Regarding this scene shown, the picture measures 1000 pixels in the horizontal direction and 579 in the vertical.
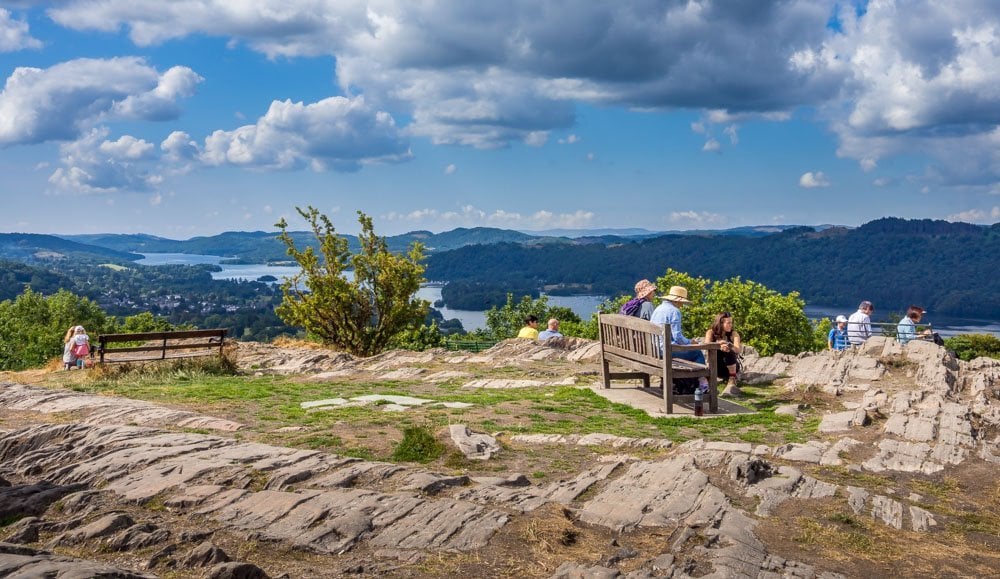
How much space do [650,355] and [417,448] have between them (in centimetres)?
433

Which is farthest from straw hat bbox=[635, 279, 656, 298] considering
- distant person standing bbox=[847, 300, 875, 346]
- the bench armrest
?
distant person standing bbox=[847, 300, 875, 346]

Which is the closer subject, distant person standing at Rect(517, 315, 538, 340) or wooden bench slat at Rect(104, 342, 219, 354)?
wooden bench slat at Rect(104, 342, 219, 354)

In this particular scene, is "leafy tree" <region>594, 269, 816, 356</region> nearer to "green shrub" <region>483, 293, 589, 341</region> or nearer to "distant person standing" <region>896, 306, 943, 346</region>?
"green shrub" <region>483, 293, 589, 341</region>

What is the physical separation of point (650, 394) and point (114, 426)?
7036 mm

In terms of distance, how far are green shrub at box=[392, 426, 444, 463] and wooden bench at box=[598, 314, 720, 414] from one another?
3.68 metres

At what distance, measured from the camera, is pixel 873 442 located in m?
8.48

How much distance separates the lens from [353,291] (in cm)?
2200

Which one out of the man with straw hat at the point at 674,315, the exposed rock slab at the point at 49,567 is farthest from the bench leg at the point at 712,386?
the exposed rock slab at the point at 49,567

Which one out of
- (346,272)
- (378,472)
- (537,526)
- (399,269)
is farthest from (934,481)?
(346,272)

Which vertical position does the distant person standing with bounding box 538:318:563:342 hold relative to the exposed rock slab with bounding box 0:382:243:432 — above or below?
below

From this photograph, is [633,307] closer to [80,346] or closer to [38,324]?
[80,346]

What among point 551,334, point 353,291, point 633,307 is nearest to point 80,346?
point 353,291

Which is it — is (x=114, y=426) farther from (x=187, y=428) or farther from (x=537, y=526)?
(x=537, y=526)

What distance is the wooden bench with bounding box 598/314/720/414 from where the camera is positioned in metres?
10.3
